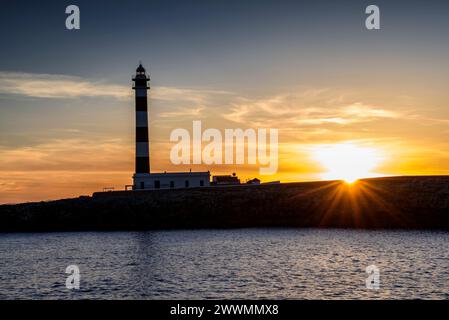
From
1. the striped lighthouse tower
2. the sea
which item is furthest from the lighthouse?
the sea

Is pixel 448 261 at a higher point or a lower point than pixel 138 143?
lower

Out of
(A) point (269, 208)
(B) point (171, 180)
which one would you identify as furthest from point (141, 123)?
(A) point (269, 208)

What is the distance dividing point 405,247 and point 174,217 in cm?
3908

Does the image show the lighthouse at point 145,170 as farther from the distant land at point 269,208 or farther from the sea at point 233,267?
the sea at point 233,267

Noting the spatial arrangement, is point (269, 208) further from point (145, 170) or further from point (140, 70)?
point (140, 70)

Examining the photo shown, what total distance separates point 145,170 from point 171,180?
5.06 metres

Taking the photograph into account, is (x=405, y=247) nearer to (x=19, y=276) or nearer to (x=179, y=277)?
(x=179, y=277)

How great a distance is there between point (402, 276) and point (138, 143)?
53463 millimetres

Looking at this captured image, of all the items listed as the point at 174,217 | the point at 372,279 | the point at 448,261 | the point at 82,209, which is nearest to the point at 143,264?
the point at 372,279

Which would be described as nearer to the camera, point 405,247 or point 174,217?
point 405,247

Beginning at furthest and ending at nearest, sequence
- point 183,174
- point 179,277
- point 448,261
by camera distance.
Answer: point 183,174
point 448,261
point 179,277

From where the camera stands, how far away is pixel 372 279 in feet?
108
